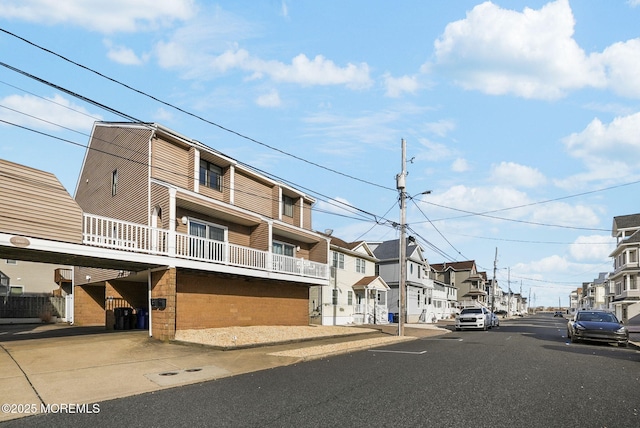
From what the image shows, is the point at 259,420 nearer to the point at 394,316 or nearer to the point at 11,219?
the point at 11,219

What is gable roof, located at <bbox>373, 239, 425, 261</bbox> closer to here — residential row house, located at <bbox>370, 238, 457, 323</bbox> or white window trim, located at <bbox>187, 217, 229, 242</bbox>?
residential row house, located at <bbox>370, 238, 457, 323</bbox>

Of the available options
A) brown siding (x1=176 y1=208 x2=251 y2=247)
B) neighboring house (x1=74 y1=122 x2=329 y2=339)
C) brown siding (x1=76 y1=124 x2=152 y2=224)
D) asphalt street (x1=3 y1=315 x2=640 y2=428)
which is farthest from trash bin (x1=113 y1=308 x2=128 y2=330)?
asphalt street (x1=3 y1=315 x2=640 y2=428)

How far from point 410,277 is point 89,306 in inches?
1340

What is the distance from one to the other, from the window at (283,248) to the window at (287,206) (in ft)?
7.18

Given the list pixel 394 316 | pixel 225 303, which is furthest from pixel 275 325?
pixel 394 316

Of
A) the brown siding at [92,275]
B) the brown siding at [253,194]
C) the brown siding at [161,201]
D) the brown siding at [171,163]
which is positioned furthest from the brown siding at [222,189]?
the brown siding at [92,275]

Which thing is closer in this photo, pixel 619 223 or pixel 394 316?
pixel 394 316

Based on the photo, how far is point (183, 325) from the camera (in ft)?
62.5

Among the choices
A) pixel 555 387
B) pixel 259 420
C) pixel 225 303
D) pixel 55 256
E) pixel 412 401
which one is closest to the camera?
pixel 259 420

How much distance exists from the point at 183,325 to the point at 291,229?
10545 mm

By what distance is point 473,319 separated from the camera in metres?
34.7

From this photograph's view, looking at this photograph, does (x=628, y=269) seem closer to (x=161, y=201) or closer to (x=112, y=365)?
(x=161, y=201)

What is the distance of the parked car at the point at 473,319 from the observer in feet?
113

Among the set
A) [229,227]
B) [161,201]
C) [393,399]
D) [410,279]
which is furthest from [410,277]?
[393,399]
